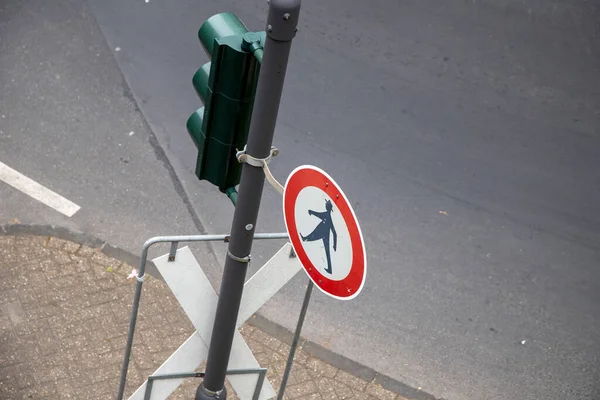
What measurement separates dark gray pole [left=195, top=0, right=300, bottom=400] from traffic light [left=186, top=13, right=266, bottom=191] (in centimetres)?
24

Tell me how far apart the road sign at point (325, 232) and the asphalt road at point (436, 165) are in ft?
9.84

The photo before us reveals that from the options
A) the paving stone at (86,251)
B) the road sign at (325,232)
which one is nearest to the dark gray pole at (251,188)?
the road sign at (325,232)

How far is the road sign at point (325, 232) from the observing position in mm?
4004

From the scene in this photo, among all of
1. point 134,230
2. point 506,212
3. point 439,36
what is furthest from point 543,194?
point 134,230

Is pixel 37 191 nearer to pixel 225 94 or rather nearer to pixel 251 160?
pixel 225 94

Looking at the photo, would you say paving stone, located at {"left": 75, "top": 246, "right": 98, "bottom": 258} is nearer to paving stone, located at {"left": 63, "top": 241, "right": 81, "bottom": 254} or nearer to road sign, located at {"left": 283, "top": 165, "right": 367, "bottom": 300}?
paving stone, located at {"left": 63, "top": 241, "right": 81, "bottom": 254}

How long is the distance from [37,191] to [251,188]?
172 inches

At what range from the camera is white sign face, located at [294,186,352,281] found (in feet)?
13.3

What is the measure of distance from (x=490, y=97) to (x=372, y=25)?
1.65 metres

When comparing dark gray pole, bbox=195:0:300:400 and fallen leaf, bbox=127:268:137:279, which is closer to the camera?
dark gray pole, bbox=195:0:300:400

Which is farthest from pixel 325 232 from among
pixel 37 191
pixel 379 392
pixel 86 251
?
pixel 37 191

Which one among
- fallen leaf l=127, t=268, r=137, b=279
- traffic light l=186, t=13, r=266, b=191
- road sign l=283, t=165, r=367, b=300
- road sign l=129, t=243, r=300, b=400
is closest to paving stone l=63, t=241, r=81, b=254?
fallen leaf l=127, t=268, r=137, b=279

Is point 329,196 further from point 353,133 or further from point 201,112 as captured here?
point 353,133

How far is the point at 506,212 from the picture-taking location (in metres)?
8.60
